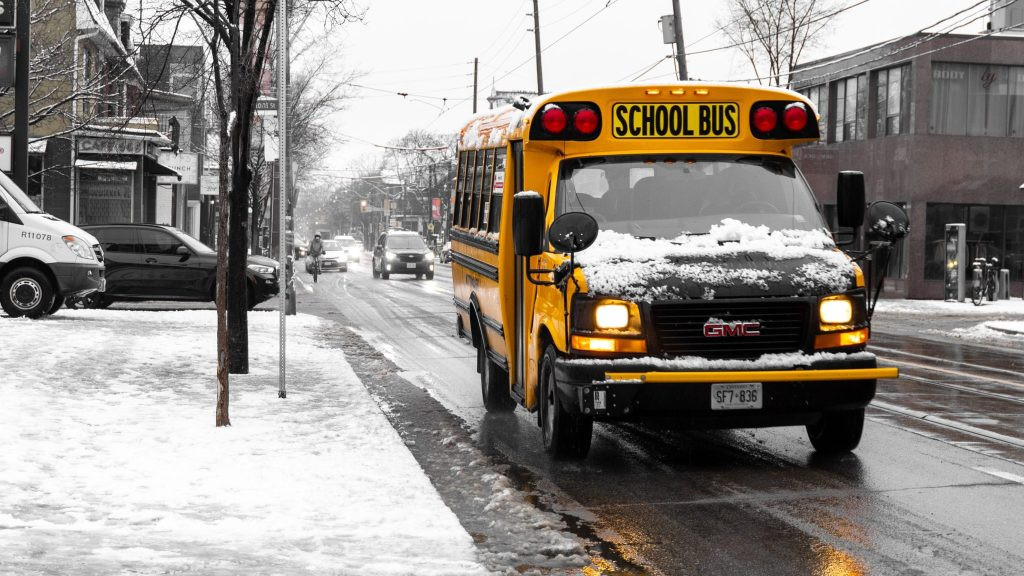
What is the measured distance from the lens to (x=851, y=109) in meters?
42.1

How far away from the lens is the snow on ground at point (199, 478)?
5.61 meters

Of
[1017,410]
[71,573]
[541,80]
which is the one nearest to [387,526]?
[71,573]

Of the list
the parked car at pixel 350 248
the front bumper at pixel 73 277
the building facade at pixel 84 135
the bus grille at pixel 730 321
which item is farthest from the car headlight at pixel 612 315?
the parked car at pixel 350 248

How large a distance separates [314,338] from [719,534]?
1238cm

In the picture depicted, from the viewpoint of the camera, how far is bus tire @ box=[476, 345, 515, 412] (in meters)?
10.9

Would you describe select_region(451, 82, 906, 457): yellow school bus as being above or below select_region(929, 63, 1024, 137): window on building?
below

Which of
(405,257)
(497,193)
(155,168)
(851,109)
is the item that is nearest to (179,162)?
(155,168)

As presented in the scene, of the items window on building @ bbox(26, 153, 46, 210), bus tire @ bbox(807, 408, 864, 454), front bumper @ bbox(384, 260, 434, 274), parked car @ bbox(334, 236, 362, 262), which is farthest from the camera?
parked car @ bbox(334, 236, 362, 262)

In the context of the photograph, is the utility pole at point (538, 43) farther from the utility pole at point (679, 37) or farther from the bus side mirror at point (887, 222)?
the bus side mirror at point (887, 222)

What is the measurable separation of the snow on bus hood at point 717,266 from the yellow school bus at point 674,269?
0.01 m

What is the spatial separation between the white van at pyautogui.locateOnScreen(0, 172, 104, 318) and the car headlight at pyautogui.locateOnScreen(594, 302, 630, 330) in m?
12.6

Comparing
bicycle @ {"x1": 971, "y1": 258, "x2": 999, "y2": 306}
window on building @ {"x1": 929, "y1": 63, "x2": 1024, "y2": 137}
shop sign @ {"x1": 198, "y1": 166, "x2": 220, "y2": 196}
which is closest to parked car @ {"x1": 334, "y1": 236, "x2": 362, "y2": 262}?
window on building @ {"x1": 929, "y1": 63, "x2": 1024, "y2": 137}

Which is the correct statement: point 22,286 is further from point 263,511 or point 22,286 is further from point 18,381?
point 263,511

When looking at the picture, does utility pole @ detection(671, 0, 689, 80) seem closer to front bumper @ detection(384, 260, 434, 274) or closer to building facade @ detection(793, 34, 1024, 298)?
building facade @ detection(793, 34, 1024, 298)
